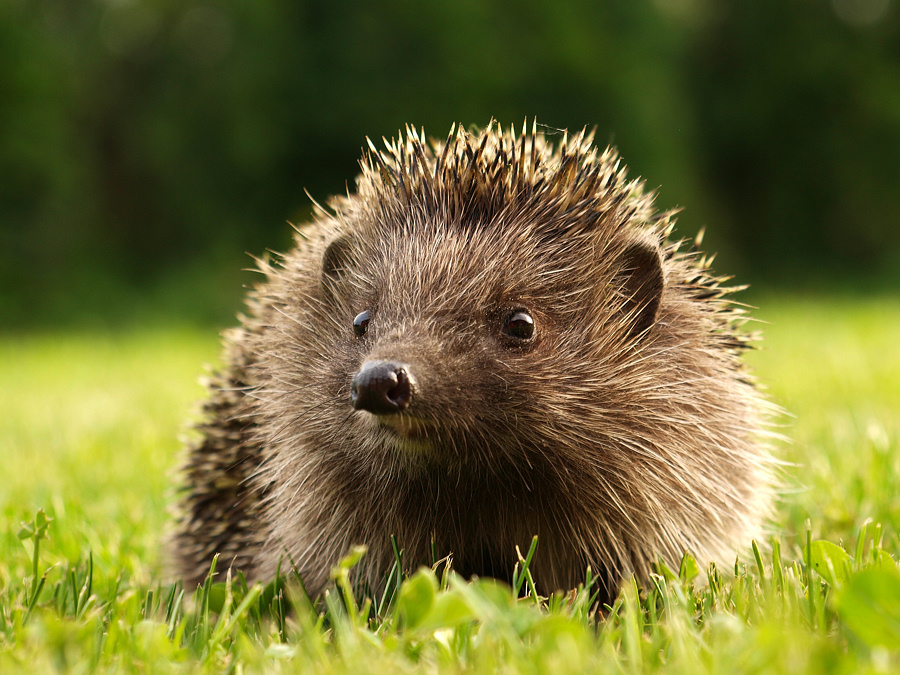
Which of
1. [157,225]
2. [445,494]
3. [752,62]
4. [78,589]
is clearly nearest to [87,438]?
[78,589]

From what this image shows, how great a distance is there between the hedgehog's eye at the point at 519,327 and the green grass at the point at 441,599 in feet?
2.25

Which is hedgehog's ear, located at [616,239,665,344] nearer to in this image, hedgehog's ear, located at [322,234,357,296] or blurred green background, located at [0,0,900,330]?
hedgehog's ear, located at [322,234,357,296]

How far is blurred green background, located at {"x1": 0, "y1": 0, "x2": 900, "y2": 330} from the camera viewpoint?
1777 centimetres

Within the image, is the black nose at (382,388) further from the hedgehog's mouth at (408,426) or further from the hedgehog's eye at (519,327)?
the hedgehog's eye at (519,327)

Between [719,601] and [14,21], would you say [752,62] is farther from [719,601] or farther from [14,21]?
[719,601]

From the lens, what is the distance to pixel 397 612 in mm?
1992

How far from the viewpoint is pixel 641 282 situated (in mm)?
2912

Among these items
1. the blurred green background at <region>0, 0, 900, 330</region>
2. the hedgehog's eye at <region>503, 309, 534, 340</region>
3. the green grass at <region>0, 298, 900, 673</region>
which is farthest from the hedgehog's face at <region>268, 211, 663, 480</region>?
the blurred green background at <region>0, 0, 900, 330</region>

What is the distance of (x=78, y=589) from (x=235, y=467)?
87 cm

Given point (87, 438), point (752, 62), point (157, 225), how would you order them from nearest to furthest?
1. point (87, 438)
2. point (157, 225)
3. point (752, 62)

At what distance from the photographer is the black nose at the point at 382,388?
7.30 ft

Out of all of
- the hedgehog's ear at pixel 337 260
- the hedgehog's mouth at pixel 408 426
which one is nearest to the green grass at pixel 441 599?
the hedgehog's mouth at pixel 408 426

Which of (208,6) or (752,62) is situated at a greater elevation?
(752,62)

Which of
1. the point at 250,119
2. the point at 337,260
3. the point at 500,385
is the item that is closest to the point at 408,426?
the point at 500,385
